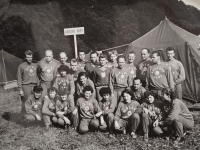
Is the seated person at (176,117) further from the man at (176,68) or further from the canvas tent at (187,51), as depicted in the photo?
the canvas tent at (187,51)

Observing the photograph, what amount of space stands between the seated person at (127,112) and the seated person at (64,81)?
1.07 meters

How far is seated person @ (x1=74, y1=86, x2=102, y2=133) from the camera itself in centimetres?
402

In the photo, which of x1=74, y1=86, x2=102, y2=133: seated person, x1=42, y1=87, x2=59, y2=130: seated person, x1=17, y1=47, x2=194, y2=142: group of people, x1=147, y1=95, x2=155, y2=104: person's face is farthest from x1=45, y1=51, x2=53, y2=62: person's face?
x1=147, y1=95, x2=155, y2=104: person's face

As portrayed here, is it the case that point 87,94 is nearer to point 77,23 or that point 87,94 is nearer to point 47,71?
point 47,71

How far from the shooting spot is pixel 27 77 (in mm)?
4805

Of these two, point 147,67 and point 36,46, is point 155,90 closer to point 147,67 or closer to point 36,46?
point 147,67

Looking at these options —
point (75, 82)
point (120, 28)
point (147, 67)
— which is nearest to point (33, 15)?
point (120, 28)

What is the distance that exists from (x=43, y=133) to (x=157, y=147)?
210 centimetres

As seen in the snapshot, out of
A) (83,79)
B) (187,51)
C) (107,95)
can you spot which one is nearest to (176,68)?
(187,51)

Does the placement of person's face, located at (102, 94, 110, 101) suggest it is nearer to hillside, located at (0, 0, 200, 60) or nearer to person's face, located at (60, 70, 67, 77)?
person's face, located at (60, 70, 67, 77)

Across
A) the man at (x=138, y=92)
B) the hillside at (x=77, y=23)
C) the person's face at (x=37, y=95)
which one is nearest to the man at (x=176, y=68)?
the man at (x=138, y=92)

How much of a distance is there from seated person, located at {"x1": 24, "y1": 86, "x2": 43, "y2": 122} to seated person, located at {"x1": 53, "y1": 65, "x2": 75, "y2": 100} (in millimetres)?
366

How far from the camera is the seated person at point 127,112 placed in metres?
3.78

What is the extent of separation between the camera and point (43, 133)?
13.4 ft
